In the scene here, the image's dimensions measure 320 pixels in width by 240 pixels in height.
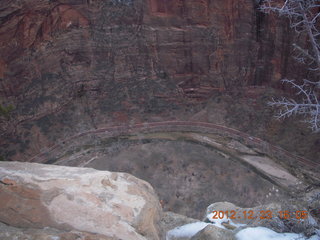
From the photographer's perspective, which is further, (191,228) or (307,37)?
(307,37)

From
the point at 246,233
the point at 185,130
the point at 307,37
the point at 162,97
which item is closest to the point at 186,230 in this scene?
the point at 246,233

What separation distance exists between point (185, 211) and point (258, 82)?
826 cm

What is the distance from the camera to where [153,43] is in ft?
56.4

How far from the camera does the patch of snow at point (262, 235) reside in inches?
244

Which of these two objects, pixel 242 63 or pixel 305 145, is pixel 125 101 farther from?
pixel 305 145

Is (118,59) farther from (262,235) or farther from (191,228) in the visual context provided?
(262,235)

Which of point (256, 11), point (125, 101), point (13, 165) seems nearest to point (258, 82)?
point (256, 11)

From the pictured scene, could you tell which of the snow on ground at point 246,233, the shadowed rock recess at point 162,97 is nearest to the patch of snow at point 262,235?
the snow on ground at point 246,233
